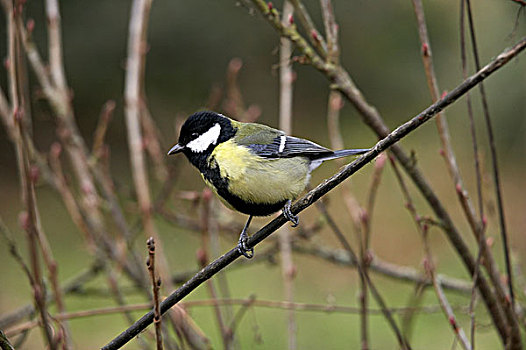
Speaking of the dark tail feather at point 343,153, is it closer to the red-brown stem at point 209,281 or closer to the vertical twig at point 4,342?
the red-brown stem at point 209,281

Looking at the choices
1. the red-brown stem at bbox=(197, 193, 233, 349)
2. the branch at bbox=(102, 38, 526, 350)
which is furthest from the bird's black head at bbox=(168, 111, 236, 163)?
the branch at bbox=(102, 38, 526, 350)

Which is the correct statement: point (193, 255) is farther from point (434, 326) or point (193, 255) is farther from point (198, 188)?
point (434, 326)

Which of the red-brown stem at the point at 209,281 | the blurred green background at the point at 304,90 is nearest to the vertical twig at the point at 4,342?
the red-brown stem at the point at 209,281

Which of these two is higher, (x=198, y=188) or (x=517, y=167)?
(x=517, y=167)

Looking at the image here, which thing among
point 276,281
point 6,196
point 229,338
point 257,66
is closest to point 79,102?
point 6,196

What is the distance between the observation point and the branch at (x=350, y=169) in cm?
90

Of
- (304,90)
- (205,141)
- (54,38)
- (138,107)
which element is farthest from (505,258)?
(304,90)

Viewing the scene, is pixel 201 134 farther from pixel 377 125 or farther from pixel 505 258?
pixel 505 258

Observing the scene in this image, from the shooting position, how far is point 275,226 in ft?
3.84

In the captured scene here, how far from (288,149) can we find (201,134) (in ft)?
0.73

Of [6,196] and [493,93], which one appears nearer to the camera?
[493,93]

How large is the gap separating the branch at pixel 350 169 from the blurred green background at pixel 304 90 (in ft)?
10.8

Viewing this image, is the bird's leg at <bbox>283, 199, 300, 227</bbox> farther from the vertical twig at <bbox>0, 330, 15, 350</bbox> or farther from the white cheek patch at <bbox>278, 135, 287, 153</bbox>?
the vertical twig at <bbox>0, 330, 15, 350</bbox>

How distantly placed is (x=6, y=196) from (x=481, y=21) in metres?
3.81
